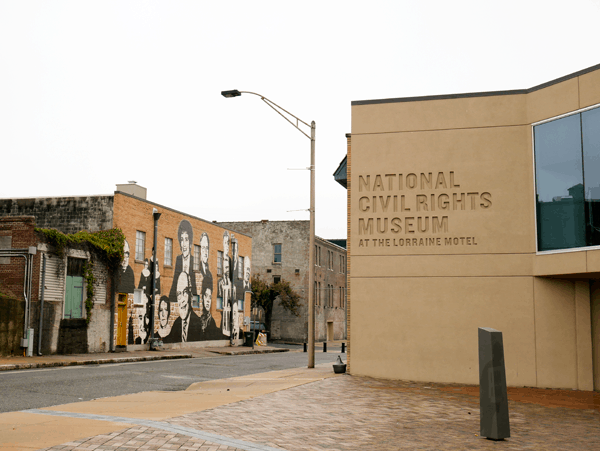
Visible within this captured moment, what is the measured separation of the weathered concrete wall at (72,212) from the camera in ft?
91.3

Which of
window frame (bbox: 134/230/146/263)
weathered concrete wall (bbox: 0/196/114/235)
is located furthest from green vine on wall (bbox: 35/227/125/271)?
window frame (bbox: 134/230/146/263)

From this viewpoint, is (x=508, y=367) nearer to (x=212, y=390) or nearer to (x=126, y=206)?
(x=212, y=390)

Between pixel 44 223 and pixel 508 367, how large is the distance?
22.4 meters

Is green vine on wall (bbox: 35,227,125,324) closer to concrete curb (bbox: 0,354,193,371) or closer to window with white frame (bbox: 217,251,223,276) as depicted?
concrete curb (bbox: 0,354,193,371)

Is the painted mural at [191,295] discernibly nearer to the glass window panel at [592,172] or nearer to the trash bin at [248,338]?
the trash bin at [248,338]

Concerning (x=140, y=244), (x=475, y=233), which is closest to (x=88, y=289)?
(x=140, y=244)

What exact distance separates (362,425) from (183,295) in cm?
2684

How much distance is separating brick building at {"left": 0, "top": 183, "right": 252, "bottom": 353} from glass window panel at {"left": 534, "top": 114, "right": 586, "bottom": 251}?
18132 mm

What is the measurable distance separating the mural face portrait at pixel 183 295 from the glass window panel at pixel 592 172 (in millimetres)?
24459

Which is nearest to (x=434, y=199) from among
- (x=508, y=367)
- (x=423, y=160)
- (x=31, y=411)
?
(x=423, y=160)

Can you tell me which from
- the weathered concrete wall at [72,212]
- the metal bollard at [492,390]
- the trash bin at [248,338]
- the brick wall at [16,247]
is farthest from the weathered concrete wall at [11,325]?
the trash bin at [248,338]

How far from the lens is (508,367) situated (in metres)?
14.6

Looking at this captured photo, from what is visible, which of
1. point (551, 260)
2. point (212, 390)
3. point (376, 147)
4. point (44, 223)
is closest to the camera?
point (212, 390)

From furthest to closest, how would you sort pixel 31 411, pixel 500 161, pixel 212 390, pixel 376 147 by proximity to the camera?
pixel 376 147
pixel 500 161
pixel 212 390
pixel 31 411
